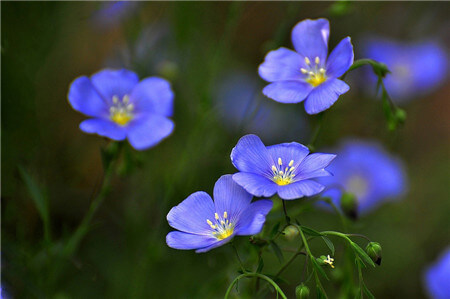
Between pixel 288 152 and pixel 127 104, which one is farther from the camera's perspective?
pixel 127 104

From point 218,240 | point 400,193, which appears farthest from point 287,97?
point 400,193

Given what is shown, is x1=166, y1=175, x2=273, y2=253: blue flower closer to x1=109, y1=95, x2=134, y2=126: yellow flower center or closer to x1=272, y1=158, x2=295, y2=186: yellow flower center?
x1=272, y1=158, x2=295, y2=186: yellow flower center

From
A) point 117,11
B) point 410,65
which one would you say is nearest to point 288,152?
point 117,11

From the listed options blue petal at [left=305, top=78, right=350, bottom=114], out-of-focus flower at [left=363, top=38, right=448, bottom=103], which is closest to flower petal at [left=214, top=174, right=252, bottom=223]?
blue petal at [left=305, top=78, right=350, bottom=114]

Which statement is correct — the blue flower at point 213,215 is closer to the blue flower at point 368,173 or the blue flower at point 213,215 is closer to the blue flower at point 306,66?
the blue flower at point 306,66

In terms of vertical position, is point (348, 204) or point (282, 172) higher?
point (282, 172)

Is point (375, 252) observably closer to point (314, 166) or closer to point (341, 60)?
point (314, 166)

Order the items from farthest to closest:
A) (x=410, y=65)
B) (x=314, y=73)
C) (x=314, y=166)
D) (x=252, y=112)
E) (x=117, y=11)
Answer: (x=410, y=65) → (x=252, y=112) → (x=117, y=11) → (x=314, y=73) → (x=314, y=166)
